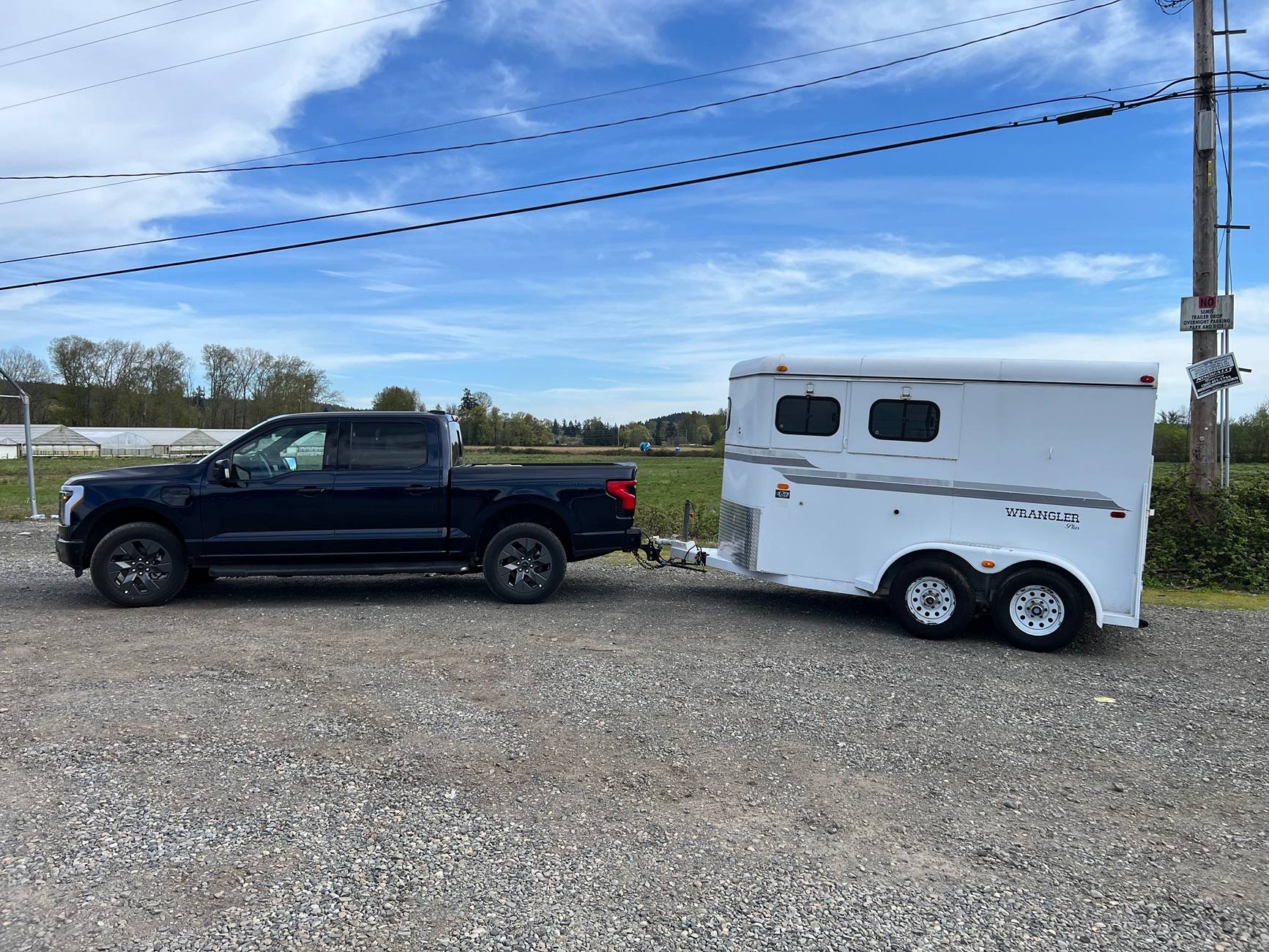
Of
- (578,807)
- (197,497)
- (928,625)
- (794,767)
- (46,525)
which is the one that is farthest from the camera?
(46,525)

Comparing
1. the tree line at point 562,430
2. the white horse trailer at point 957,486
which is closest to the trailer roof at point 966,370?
the white horse trailer at point 957,486

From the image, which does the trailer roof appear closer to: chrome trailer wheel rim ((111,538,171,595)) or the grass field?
the grass field

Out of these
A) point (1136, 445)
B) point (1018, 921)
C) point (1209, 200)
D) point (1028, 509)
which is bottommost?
point (1018, 921)

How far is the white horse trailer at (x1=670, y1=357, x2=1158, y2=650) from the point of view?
276 inches

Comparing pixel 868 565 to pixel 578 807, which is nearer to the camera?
pixel 578 807

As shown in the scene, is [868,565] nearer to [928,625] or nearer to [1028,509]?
[928,625]

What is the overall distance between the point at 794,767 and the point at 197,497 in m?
6.52

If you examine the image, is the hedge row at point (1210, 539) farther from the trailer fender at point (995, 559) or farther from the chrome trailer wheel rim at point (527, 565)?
the chrome trailer wheel rim at point (527, 565)

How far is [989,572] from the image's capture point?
734cm

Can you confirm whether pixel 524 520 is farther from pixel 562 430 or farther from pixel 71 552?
pixel 562 430

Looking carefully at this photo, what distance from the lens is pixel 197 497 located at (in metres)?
8.23

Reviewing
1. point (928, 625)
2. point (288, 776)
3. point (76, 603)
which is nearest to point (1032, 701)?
point (928, 625)

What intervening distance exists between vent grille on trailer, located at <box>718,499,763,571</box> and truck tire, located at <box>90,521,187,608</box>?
5.51 m

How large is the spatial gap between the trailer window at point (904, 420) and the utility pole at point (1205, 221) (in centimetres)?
540
